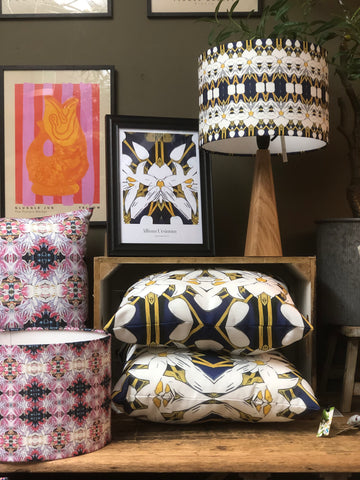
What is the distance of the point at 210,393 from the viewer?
137 centimetres

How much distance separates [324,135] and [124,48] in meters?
0.85

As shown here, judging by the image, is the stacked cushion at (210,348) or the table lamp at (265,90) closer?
the stacked cushion at (210,348)

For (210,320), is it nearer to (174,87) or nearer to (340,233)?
(340,233)

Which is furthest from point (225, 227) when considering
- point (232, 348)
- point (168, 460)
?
point (168, 460)

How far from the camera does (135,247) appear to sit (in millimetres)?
1760

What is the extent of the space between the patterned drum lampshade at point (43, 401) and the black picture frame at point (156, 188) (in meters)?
0.59

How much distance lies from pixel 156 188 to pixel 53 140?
0.45 metres

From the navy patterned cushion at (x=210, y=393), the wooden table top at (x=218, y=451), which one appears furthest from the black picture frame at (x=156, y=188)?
the wooden table top at (x=218, y=451)

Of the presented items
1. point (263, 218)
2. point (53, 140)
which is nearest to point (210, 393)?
point (263, 218)

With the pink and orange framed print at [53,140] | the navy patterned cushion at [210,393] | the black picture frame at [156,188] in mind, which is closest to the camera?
the navy patterned cushion at [210,393]

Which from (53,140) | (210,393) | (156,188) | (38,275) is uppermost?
(53,140)

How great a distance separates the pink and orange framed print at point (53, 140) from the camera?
6.47 ft

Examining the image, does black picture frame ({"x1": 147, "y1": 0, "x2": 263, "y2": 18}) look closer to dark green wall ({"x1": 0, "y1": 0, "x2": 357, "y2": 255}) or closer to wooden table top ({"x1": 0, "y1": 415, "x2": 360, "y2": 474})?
dark green wall ({"x1": 0, "y1": 0, "x2": 357, "y2": 255})

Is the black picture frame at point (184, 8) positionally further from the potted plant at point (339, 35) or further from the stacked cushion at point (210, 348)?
the stacked cushion at point (210, 348)
